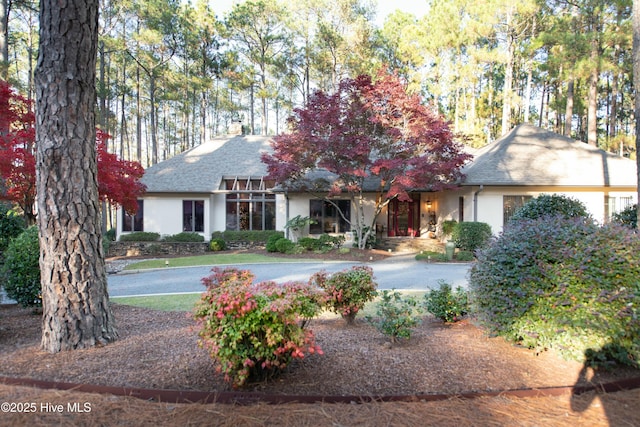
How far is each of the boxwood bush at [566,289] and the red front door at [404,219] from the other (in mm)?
14748

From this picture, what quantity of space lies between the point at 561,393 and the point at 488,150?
57.2 feet

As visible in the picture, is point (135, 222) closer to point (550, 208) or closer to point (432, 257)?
point (432, 257)

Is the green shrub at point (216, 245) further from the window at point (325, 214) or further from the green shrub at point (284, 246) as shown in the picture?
the window at point (325, 214)

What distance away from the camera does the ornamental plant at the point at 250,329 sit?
273 cm

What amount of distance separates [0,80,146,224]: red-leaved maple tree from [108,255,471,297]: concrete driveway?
2.64m

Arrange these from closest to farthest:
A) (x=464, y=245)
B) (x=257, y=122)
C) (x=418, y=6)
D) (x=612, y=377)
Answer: (x=612, y=377) → (x=464, y=245) → (x=418, y=6) → (x=257, y=122)

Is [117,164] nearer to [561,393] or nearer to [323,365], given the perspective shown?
[323,365]

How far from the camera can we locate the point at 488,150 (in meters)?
18.6

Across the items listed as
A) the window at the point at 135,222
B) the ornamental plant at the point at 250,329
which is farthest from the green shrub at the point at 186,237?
the ornamental plant at the point at 250,329

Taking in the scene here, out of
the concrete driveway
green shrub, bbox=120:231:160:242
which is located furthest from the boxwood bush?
green shrub, bbox=120:231:160:242

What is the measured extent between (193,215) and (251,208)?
9.16 feet

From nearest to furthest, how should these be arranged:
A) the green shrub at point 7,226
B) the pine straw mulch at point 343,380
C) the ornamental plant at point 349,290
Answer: the pine straw mulch at point 343,380, the ornamental plant at point 349,290, the green shrub at point 7,226

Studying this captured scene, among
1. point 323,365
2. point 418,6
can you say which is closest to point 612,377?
point 323,365

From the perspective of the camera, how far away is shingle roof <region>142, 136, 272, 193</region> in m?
18.1
